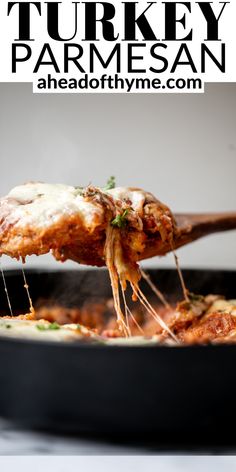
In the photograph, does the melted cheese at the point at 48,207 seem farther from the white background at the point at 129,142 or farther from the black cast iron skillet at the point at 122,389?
the white background at the point at 129,142

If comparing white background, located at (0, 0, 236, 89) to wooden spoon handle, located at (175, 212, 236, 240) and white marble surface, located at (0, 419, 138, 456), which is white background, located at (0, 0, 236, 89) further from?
white marble surface, located at (0, 419, 138, 456)

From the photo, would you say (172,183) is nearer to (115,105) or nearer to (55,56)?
(115,105)

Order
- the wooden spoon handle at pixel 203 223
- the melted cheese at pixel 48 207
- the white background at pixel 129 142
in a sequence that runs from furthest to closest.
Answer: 1. the white background at pixel 129 142
2. the wooden spoon handle at pixel 203 223
3. the melted cheese at pixel 48 207

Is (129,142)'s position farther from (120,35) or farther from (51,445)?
(51,445)

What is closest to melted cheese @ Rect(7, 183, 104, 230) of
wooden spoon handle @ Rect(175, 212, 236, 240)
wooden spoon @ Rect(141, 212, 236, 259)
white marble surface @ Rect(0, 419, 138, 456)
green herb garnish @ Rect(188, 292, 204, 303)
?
wooden spoon @ Rect(141, 212, 236, 259)

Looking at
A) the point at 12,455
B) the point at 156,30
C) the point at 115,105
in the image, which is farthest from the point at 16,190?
the point at 115,105

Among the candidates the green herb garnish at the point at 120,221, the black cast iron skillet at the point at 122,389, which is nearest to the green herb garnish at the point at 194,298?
the green herb garnish at the point at 120,221

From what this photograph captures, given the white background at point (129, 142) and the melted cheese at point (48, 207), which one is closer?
the melted cheese at point (48, 207)
